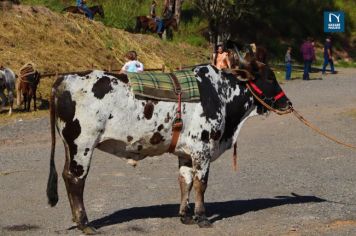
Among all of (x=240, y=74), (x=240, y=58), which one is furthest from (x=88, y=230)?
(x=240, y=58)

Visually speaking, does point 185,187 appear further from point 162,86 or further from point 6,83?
point 6,83

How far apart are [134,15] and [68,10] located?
304 inches

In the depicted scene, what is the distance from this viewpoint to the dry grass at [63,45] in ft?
86.8

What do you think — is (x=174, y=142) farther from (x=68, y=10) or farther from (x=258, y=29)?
(x=258, y=29)

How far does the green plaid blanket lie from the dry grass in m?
15.5

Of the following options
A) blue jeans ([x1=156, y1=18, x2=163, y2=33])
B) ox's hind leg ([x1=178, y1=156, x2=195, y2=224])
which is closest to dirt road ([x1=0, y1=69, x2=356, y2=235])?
ox's hind leg ([x1=178, y1=156, x2=195, y2=224])

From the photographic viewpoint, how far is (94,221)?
30.8ft

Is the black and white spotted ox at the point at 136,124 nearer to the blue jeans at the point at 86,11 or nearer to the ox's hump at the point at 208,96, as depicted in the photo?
the ox's hump at the point at 208,96

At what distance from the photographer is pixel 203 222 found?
913 centimetres

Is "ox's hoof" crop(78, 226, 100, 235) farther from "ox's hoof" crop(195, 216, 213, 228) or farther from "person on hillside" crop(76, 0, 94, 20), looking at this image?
"person on hillside" crop(76, 0, 94, 20)

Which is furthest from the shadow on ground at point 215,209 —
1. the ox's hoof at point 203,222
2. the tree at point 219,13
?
the tree at point 219,13

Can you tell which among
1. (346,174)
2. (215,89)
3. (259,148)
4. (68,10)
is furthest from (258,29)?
(215,89)

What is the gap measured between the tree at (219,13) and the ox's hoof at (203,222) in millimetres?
28446

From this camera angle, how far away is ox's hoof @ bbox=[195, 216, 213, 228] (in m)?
9.12
